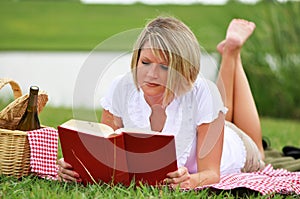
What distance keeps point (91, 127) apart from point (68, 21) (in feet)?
57.4

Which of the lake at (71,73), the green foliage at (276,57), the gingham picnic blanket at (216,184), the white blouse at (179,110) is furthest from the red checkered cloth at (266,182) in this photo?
the green foliage at (276,57)

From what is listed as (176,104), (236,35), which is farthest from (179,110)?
(236,35)

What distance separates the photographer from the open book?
2.37m

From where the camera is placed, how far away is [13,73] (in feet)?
28.9

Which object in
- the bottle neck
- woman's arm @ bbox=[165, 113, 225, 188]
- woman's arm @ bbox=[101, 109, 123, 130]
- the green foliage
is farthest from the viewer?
the green foliage

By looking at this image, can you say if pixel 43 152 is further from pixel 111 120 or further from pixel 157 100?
pixel 157 100

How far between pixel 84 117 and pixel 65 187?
297 mm

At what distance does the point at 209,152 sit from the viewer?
105 inches

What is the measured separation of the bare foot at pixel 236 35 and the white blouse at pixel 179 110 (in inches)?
31.5

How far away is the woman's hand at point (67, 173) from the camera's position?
2.56m

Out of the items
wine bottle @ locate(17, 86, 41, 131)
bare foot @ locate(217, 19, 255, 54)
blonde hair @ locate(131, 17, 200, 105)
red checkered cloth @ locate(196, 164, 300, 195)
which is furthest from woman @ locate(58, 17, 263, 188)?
bare foot @ locate(217, 19, 255, 54)

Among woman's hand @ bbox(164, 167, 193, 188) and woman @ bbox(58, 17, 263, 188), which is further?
woman @ bbox(58, 17, 263, 188)

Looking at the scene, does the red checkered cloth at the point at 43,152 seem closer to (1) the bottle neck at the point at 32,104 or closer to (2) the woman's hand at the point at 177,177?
(1) the bottle neck at the point at 32,104

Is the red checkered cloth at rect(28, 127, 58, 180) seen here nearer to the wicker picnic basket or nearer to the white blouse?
the wicker picnic basket
